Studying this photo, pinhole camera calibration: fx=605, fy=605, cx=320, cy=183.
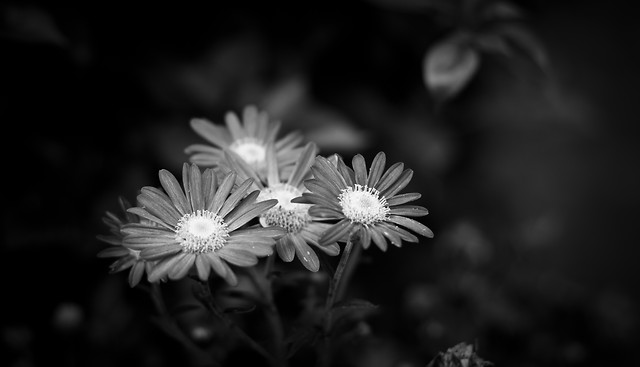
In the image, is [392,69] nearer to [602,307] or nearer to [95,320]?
[602,307]

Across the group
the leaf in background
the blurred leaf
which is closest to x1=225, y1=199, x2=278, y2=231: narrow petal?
the leaf in background

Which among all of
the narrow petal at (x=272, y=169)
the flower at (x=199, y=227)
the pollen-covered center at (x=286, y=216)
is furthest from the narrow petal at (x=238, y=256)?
the narrow petal at (x=272, y=169)

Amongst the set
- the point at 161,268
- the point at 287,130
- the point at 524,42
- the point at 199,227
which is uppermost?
the point at 524,42

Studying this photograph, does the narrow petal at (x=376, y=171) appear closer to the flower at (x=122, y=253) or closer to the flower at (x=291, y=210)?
the flower at (x=291, y=210)

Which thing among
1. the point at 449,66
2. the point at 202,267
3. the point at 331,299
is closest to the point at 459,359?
the point at 331,299

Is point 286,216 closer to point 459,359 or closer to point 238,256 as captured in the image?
point 238,256

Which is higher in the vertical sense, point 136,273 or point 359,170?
point 359,170

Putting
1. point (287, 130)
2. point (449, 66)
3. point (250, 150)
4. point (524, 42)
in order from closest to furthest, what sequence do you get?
point (250, 150), point (449, 66), point (524, 42), point (287, 130)
